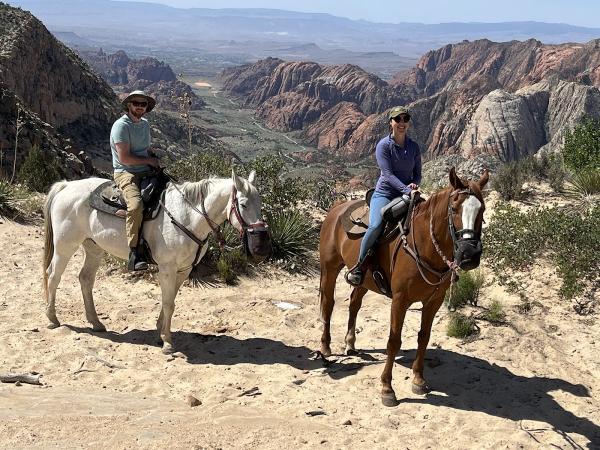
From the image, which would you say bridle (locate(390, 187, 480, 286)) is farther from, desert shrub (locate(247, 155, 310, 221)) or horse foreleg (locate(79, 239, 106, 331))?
desert shrub (locate(247, 155, 310, 221))

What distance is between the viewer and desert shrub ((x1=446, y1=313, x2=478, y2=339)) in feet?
25.7

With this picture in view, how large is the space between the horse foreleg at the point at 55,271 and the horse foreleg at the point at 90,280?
0.27 m

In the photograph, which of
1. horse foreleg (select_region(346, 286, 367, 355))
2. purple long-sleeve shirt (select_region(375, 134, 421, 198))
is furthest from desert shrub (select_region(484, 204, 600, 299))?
purple long-sleeve shirt (select_region(375, 134, 421, 198))

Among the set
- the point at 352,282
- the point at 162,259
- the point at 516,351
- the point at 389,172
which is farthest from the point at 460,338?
the point at 162,259

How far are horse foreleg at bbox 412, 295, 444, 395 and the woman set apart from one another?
0.82 m

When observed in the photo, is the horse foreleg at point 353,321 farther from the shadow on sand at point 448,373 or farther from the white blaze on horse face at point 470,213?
the white blaze on horse face at point 470,213

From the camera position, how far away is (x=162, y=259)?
7012 millimetres

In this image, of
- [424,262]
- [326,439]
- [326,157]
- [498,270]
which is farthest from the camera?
[326,157]

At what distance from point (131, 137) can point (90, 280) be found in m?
2.28

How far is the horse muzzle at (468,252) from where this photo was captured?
198 inches

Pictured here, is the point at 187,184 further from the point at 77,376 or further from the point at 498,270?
the point at 498,270

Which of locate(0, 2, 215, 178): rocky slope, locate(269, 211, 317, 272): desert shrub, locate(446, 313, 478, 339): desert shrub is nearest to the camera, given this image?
locate(446, 313, 478, 339): desert shrub

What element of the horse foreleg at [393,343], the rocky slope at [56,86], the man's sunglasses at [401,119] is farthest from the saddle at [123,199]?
the rocky slope at [56,86]

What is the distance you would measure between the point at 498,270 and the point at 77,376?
713 centimetres
